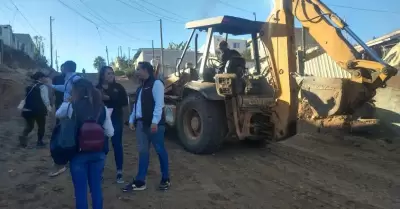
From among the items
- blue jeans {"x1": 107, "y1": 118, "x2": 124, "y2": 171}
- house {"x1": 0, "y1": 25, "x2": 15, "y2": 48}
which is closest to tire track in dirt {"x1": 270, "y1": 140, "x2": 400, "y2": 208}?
blue jeans {"x1": 107, "y1": 118, "x2": 124, "y2": 171}

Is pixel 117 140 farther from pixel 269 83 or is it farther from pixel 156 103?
pixel 269 83

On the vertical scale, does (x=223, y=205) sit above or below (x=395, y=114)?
below

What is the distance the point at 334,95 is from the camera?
734 centimetres

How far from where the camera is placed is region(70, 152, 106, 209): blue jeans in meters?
3.52

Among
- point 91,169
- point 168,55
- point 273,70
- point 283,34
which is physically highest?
point 168,55

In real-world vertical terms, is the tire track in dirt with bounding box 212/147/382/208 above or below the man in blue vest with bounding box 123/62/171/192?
below

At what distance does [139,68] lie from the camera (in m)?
4.85

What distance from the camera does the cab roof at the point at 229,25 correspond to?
23.0 ft

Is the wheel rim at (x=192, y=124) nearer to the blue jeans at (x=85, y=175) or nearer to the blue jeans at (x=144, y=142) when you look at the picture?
the blue jeans at (x=144, y=142)

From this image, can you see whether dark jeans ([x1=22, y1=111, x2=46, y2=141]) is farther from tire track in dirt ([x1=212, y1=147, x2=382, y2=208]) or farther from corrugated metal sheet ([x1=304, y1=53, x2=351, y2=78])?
corrugated metal sheet ([x1=304, y1=53, x2=351, y2=78])

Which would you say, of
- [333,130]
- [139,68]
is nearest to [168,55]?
[333,130]

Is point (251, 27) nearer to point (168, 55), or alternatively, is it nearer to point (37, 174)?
point (37, 174)

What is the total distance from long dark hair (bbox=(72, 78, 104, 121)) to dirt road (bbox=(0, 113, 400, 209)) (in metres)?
1.41

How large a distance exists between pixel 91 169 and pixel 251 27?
4.80 metres
